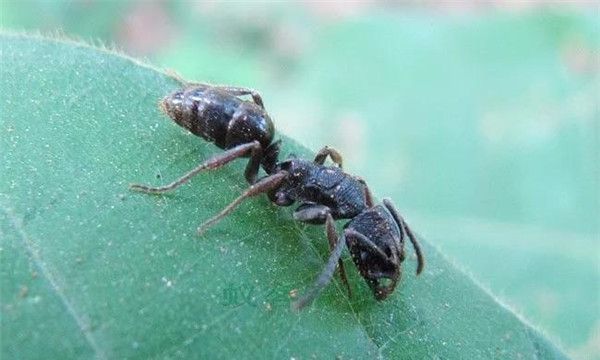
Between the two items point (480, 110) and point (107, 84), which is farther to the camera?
point (480, 110)

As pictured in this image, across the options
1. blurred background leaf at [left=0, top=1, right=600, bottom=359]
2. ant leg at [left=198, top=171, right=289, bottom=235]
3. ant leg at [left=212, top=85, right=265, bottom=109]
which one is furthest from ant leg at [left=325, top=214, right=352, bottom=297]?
blurred background leaf at [left=0, top=1, right=600, bottom=359]

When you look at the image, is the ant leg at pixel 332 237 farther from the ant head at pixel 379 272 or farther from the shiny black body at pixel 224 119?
the shiny black body at pixel 224 119

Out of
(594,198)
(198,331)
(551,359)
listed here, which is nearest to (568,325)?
(594,198)

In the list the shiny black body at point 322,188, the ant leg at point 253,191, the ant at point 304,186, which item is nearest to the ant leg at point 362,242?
the ant at point 304,186

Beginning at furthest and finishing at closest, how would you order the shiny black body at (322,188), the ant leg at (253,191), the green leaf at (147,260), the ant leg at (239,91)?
the ant leg at (239,91) → the shiny black body at (322,188) → the ant leg at (253,191) → the green leaf at (147,260)

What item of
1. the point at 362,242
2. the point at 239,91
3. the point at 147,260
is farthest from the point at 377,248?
the point at 239,91

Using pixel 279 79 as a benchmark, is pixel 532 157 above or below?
above

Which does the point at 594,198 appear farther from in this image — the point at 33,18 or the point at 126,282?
the point at 33,18
